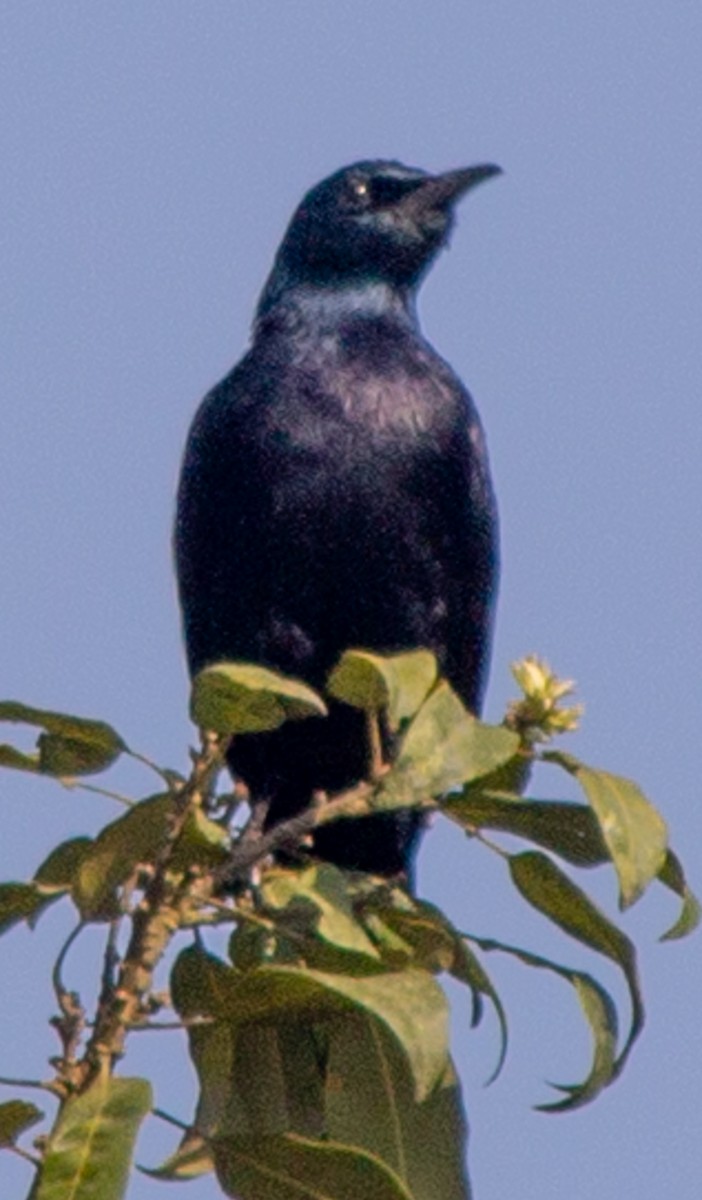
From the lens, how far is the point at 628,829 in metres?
2.90

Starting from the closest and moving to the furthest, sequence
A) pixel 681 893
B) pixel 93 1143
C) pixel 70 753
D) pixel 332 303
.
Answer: pixel 93 1143
pixel 681 893
pixel 70 753
pixel 332 303

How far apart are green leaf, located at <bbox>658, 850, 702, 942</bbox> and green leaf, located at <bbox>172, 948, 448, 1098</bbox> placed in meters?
0.41

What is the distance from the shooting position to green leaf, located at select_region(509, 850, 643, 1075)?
3.19 meters

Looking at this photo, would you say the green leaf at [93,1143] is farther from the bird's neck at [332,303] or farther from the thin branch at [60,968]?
the bird's neck at [332,303]

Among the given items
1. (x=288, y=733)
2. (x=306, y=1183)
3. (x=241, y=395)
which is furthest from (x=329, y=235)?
(x=306, y=1183)

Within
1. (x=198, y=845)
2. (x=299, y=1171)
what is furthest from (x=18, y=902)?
(x=299, y=1171)

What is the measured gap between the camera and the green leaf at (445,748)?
284cm

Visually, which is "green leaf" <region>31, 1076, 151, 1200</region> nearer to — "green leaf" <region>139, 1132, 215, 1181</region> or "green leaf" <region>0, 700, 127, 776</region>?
"green leaf" <region>139, 1132, 215, 1181</region>

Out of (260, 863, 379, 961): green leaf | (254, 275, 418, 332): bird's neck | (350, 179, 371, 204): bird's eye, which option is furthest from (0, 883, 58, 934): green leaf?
(350, 179, 371, 204): bird's eye

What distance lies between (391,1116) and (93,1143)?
0.62 metres

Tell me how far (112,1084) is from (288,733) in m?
2.67

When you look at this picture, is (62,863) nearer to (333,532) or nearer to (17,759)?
(17,759)

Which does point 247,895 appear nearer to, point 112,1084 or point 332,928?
point 332,928

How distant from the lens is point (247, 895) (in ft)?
10.6
